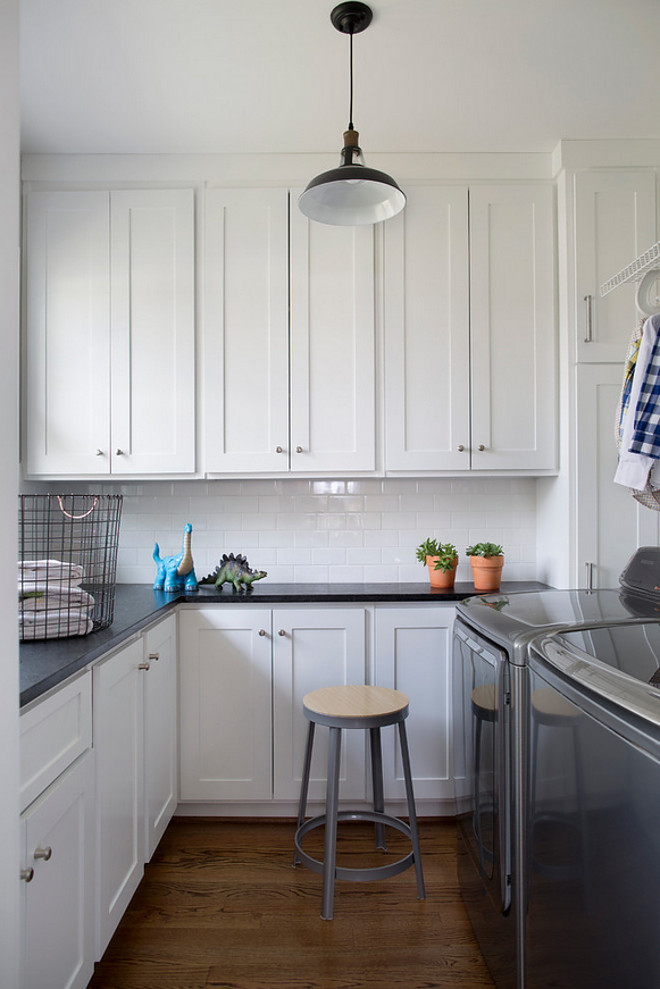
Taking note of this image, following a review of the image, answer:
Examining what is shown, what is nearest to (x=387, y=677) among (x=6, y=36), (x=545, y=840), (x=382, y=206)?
(x=545, y=840)

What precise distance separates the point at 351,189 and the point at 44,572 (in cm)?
143

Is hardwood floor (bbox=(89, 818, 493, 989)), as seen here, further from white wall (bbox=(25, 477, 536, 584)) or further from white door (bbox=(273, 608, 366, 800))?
white wall (bbox=(25, 477, 536, 584))

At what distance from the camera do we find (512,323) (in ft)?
8.57

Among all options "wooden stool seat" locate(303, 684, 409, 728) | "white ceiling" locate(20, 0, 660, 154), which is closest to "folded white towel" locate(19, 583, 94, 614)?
"wooden stool seat" locate(303, 684, 409, 728)

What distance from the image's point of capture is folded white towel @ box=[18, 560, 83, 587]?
1.64 metres

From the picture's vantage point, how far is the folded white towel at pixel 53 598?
1626 mm

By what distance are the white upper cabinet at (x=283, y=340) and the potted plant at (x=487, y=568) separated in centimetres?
59

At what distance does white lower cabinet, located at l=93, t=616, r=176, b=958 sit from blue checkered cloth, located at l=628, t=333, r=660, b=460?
1559 millimetres

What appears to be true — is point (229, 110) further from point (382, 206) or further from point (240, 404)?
point (240, 404)

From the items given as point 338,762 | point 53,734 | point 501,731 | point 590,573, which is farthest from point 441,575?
point 53,734

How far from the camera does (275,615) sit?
2453 mm

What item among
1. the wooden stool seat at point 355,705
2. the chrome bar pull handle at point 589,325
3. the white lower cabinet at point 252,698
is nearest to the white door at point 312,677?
the white lower cabinet at point 252,698

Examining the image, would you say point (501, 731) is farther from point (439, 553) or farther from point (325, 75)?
point (325, 75)

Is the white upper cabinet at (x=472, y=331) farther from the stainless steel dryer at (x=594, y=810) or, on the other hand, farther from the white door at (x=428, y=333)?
the stainless steel dryer at (x=594, y=810)
